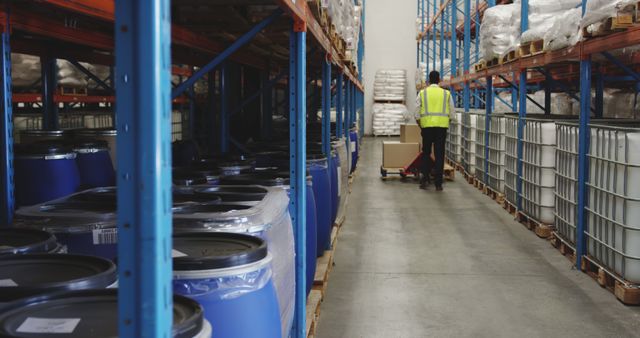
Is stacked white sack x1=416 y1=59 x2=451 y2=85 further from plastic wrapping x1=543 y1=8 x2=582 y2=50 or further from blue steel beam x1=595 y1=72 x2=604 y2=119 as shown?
plastic wrapping x1=543 y1=8 x2=582 y2=50

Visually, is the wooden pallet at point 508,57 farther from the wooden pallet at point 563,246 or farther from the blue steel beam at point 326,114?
the blue steel beam at point 326,114

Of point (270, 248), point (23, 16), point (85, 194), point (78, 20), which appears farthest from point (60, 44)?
point (270, 248)

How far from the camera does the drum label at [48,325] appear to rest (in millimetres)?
1533

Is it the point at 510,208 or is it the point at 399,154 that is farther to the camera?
the point at 399,154

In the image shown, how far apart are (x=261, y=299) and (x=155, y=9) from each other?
125 cm

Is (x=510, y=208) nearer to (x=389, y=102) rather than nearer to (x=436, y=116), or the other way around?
(x=436, y=116)

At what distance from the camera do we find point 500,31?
9.99 metres

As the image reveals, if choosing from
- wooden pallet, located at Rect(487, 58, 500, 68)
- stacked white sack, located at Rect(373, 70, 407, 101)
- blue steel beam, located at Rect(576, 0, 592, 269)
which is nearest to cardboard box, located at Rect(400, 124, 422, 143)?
wooden pallet, located at Rect(487, 58, 500, 68)

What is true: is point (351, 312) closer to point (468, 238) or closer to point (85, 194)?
point (85, 194)

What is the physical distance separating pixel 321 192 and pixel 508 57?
4.99 m

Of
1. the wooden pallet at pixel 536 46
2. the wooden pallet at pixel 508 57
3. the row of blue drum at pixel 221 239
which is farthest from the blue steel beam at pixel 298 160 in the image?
the wooden pallet at pixel 508 57

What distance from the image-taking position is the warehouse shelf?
1.19 m

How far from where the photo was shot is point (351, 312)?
5.08 m

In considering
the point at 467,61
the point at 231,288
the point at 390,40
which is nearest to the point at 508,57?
the point at 467,61
